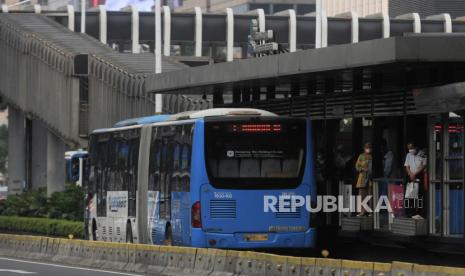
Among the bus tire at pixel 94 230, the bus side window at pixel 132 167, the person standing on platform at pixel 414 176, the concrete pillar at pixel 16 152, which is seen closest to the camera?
the person standing on platform at pixel 414 176

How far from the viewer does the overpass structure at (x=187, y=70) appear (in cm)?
2397

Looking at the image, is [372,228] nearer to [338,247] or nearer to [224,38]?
[338,247]

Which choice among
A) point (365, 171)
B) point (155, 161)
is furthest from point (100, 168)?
point (365, 171)

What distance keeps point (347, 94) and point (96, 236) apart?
31.3 feet

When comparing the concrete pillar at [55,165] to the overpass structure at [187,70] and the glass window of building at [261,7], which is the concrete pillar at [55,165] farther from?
the glass window of building at [261,7]

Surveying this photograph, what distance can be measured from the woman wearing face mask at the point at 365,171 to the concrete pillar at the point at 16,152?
36.8 metres

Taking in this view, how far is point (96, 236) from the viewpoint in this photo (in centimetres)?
3381

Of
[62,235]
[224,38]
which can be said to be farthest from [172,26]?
[62,235]

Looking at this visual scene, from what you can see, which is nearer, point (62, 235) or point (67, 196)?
point (62, 235)

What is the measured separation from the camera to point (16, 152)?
62281mm

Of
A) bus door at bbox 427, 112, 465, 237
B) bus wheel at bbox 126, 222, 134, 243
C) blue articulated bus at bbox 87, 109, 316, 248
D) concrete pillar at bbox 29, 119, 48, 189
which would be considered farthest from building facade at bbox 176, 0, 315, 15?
bus door at bbox 427, 112, 465, 237

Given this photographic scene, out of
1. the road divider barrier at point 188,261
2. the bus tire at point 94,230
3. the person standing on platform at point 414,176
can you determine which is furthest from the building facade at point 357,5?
the person standing on platform at point 414,176

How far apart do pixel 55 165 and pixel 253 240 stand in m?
29.4

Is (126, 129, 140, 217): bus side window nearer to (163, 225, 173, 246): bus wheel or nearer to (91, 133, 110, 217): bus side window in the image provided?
(91, 133, 110, 217): bus side window
